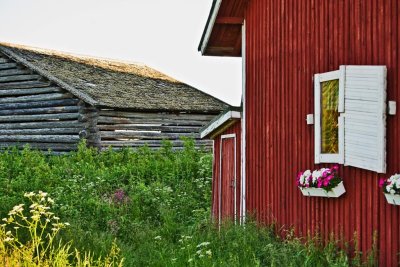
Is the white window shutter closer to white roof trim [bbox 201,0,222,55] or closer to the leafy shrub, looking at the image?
the leafy shrub

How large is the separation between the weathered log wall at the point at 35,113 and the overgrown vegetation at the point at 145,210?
1.92 metres

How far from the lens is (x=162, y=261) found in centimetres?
941

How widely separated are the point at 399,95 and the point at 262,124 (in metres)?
3.63

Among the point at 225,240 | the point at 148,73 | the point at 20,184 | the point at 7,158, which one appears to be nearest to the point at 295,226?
the point at 225,240

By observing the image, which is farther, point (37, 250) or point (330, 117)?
point (330, 117)

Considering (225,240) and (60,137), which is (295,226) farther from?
(60,137)

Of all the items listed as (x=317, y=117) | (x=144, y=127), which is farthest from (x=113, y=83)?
(x=317, y=117)

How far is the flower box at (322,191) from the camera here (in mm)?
8656

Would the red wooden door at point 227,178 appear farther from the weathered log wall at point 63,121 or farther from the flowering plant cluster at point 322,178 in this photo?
the weathered log wall at point 63,121

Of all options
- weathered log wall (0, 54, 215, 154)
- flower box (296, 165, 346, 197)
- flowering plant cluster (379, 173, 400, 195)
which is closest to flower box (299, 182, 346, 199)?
flower box (296, 165, 346, 197)

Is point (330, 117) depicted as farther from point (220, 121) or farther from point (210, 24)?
point (210, 24)

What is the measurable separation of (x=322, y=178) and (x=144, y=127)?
15604mm

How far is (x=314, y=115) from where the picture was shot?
373 inches

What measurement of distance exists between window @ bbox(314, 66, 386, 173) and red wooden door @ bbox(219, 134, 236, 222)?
3.41 metres
